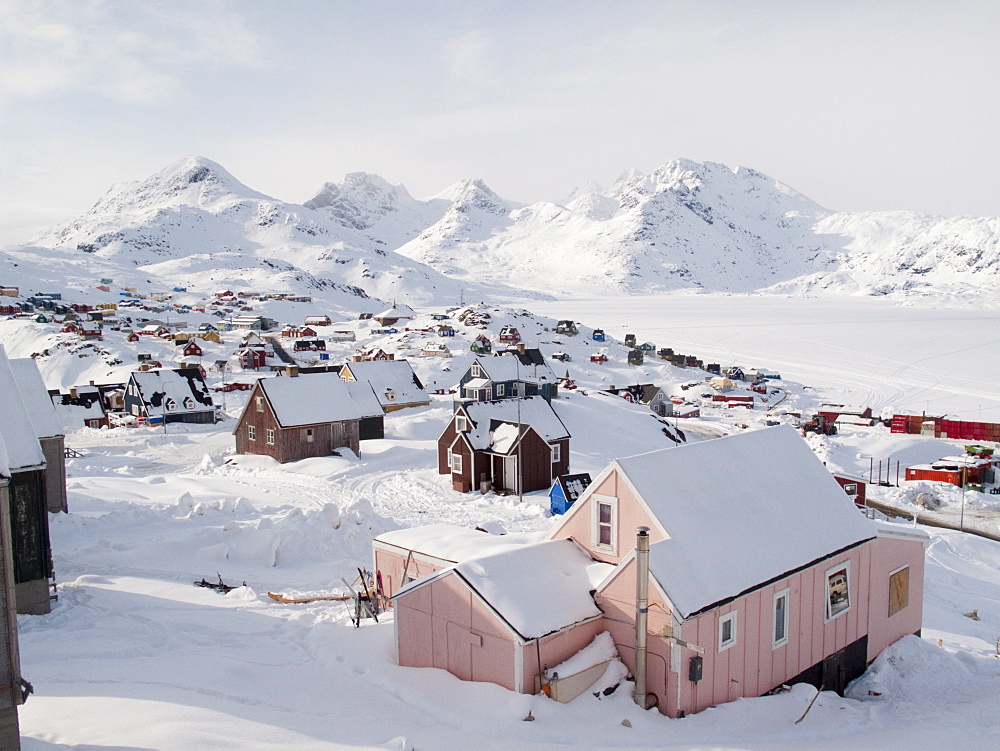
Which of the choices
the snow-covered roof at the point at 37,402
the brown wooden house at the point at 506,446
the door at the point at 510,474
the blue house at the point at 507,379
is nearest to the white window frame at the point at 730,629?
the brown wooden house at the point at 506,446

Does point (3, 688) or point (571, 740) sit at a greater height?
point (3, 688)

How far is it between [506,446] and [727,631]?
68.3 ft

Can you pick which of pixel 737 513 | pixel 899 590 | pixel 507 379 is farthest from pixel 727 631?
pixel 507 379

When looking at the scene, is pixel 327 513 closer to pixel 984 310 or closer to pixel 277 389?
pixel 277 389

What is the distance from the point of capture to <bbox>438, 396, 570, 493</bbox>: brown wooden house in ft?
112

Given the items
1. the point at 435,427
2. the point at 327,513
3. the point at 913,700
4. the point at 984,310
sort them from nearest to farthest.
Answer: the point at 913,700 < the point at 327,513 < the point at 435,427 < the point at 984,310

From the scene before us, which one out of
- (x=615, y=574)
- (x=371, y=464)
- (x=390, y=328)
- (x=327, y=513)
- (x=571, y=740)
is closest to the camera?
(x=571, y=740)

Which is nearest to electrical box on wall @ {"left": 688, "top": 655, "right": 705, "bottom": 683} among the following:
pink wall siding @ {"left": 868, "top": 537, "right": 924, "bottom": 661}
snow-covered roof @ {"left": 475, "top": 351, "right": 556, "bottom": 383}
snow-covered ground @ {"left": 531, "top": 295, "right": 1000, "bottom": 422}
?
pink wall siding @ {"left": 868, "top": 537, "right": 924, "bottom": 661}

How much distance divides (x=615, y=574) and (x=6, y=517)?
9.46 m

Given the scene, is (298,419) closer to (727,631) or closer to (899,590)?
(899,590)

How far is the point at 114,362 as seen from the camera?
82.5 metres

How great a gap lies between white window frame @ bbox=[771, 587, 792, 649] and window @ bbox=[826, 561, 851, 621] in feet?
5.26

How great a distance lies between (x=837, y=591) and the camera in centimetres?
1633

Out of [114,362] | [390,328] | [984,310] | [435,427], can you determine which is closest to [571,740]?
[435,427]
